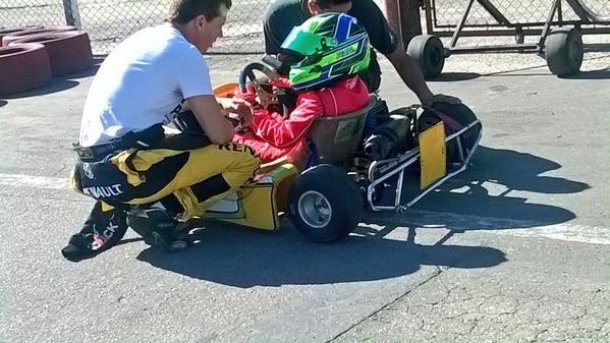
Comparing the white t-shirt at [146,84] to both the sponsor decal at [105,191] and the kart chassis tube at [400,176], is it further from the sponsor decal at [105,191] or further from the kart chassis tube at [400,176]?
the kart chassis tube at [400,176]

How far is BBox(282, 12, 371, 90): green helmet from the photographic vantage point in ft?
16.0

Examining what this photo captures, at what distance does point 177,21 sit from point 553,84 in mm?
3704

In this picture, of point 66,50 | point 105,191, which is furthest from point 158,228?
point 66,50

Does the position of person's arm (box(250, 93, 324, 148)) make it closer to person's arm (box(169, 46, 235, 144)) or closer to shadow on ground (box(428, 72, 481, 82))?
person's arm (box(169, 46, 235, 144))

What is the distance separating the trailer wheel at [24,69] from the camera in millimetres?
9734

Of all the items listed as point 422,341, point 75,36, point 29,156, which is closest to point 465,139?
point 422,341

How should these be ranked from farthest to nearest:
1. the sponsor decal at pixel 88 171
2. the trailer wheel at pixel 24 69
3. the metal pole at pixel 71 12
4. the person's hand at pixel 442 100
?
the metal pole at pixel 71 12
the trailer wheel at pixel 24 69
the person's hand at pixel 442 100
the sponsor decal at pixel 88 171

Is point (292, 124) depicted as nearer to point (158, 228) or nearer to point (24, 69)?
point (158, 228)

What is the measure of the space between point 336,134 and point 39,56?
5.86 metres

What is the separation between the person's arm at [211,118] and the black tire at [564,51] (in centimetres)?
369


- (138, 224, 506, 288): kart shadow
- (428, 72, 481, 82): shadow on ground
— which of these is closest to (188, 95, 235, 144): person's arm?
(138, 224, 506, 288): kart shadow

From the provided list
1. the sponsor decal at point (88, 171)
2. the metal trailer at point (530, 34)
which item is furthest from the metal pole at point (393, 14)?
the sponsor decal at point (88, 171)

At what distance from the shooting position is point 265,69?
17.4 feet

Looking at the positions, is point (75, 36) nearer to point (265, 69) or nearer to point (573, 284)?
point (265, 69)
